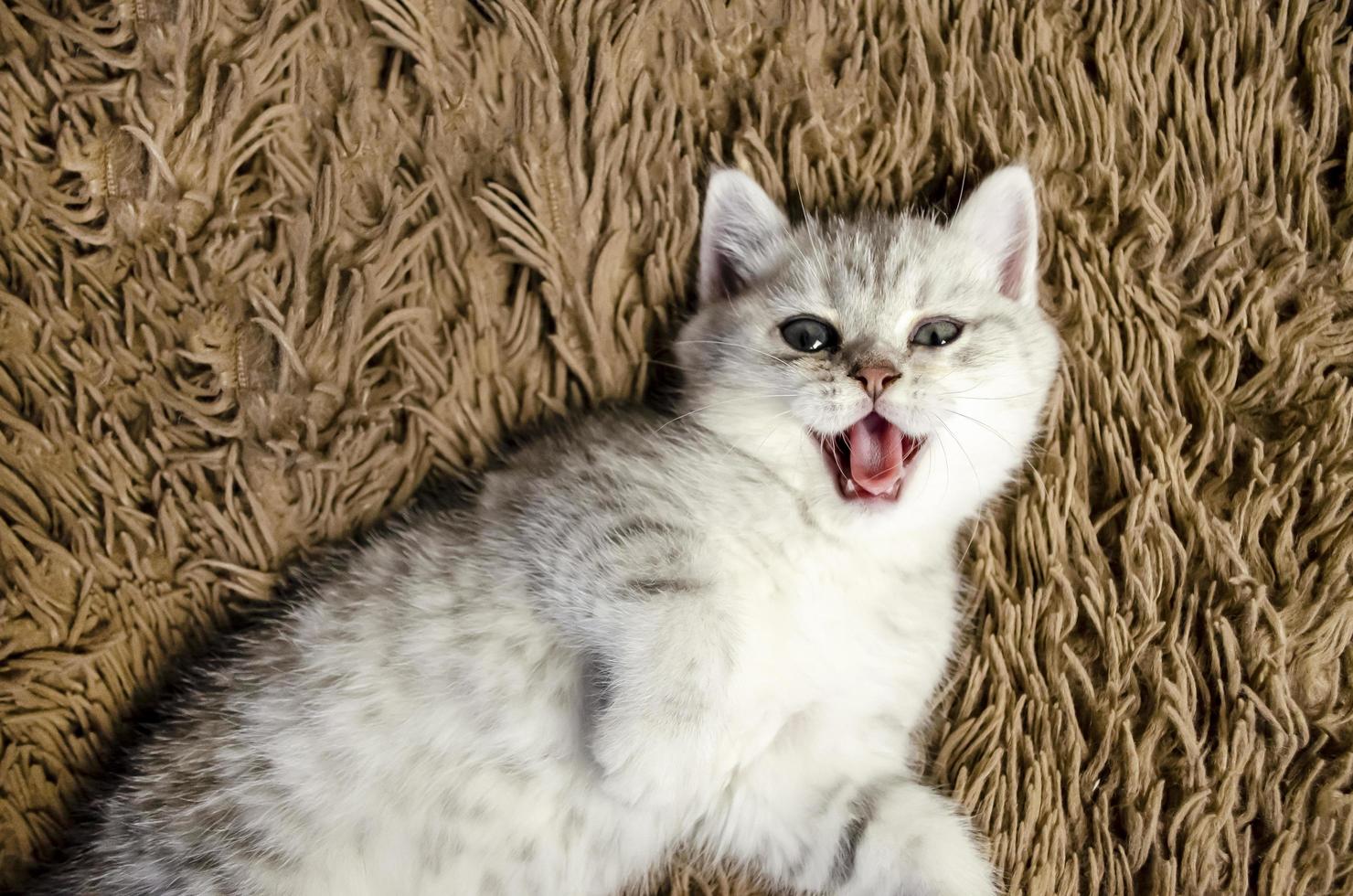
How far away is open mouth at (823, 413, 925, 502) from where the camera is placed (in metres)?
1.46

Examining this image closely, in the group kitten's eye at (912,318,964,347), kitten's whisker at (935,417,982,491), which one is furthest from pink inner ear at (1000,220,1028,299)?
kitten's whisker at (935,417,982,491)

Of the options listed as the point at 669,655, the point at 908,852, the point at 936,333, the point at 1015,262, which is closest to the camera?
the point at 669,655

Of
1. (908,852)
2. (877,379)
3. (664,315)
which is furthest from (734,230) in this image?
(908,852)

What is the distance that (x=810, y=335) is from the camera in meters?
1.55

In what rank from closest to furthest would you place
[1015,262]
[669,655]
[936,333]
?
[669,655], [936,333], [1015,262]

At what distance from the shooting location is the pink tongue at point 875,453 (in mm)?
1456

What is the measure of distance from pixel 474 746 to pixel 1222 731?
1085mm

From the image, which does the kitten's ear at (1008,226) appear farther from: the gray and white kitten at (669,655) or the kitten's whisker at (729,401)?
the kitten's whisker at (729,401)

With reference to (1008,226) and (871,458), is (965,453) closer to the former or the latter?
(871,458)

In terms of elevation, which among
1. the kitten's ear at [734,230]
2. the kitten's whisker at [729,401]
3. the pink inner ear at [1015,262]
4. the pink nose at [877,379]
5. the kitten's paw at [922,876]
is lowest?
the kitten's paw at [922,876]

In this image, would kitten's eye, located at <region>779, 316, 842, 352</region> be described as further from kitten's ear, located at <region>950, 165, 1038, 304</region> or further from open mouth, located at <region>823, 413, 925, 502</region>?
kitten's ear, located at <region>950, 165, 1038, 304</region>

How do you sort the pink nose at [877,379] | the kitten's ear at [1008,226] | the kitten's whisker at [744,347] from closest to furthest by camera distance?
the pink nose at [877,379] → the kitten's whisker at [744,347] → the kitten's ear at [1008,226]

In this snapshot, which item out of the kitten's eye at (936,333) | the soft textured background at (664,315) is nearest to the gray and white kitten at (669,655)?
the kitten's eye at (936,333)

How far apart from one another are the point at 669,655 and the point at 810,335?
539mm
